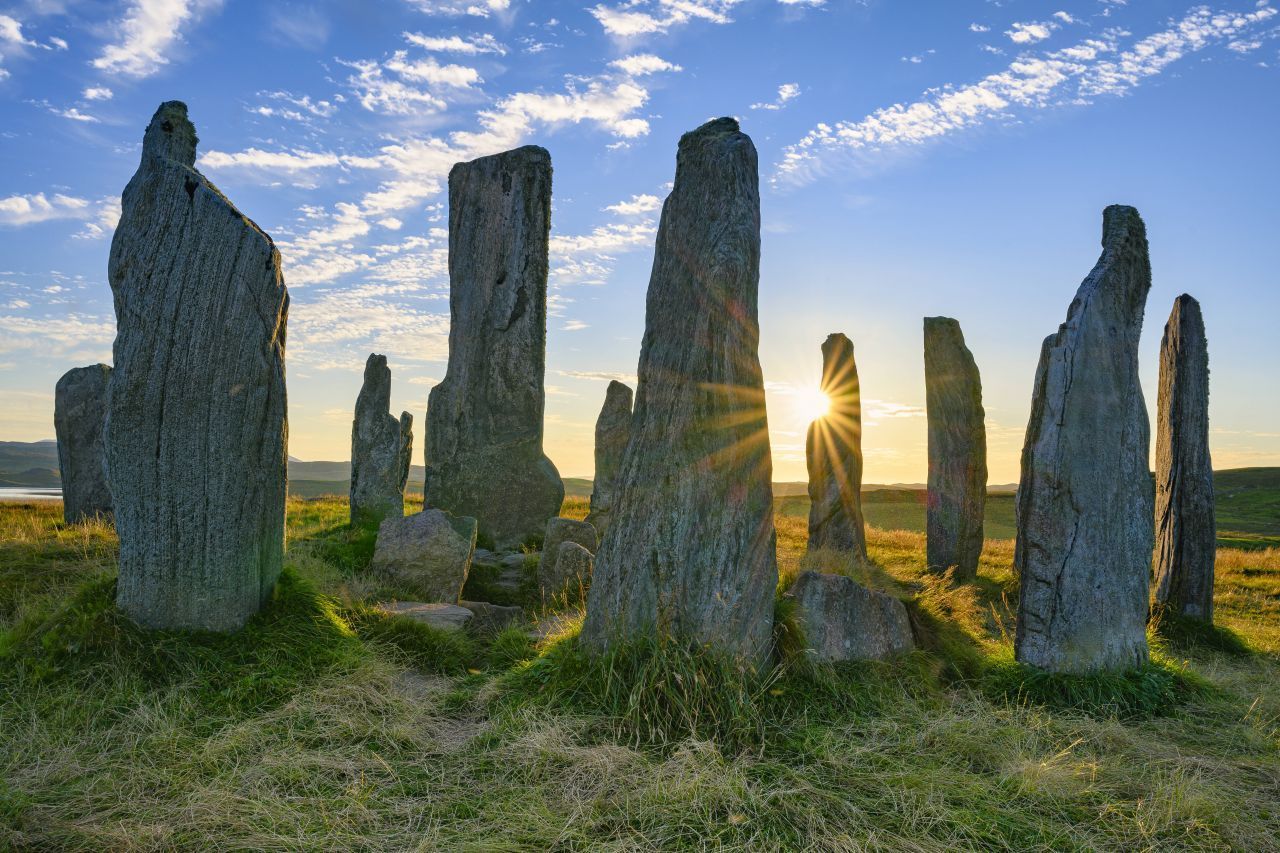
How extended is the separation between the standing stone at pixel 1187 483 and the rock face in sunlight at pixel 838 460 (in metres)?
4.22

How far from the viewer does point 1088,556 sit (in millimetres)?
7477

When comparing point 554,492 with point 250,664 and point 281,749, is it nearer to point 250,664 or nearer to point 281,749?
point 250,664

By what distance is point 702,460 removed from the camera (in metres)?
6.67

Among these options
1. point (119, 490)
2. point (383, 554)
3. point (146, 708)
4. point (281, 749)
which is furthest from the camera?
point (383, 554)

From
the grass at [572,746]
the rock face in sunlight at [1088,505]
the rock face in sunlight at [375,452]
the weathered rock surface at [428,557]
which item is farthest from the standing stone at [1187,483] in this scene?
the rock face in sunlight at [375,452]

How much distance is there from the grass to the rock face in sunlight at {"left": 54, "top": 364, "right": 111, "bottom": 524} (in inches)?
288

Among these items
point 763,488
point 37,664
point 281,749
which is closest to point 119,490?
point 37,664

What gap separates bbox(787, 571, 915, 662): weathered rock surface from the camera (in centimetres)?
736

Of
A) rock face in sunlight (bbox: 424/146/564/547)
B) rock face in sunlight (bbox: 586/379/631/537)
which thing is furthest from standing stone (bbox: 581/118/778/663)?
rock face in sunlight (bbox: 586/379/631/537)

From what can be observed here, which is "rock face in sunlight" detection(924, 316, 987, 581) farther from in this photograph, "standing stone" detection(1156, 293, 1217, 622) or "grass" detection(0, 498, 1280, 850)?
"grass" detection(0, 498, 1280, 850)

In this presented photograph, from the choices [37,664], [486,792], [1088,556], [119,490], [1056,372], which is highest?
[1056,372]

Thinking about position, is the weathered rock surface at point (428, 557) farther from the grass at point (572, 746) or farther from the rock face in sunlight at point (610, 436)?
the rock face in sunlight at point (610, 436)

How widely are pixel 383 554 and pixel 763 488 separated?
603 centimetres

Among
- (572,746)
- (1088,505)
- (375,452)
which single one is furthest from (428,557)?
(1088,505)
